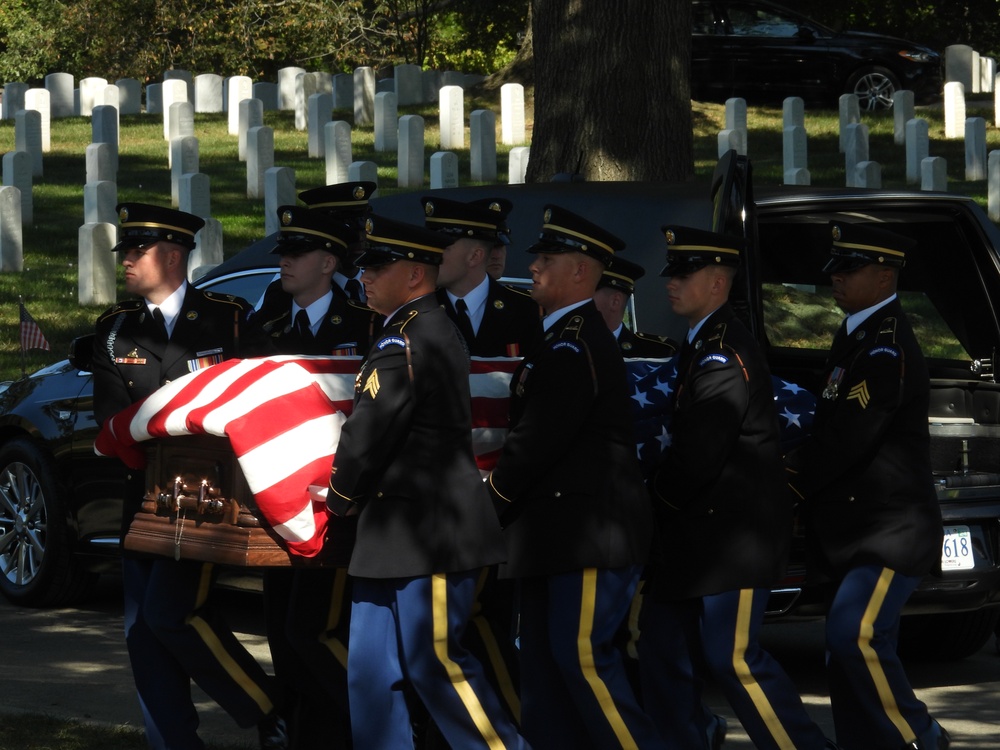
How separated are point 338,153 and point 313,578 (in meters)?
12.8

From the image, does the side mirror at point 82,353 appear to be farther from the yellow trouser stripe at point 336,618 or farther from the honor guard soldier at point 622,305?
the honor guard soldier at point 622,305

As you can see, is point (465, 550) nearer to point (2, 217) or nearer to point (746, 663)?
point (746, 663)

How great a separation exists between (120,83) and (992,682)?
21396mm

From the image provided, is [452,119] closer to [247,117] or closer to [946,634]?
[247,117]

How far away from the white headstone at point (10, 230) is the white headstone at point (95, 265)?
1.20m

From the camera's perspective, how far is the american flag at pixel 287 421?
4758 millimetres

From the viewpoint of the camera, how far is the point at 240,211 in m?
17.3

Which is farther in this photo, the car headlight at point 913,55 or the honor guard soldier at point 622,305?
the car headlight at point 913,55

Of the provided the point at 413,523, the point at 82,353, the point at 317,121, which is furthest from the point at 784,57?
the point at 413,523

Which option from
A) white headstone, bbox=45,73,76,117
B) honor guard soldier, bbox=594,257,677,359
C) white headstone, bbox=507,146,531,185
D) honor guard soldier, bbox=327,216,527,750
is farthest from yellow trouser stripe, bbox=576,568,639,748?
white headstone, bbox=45,73,76,117

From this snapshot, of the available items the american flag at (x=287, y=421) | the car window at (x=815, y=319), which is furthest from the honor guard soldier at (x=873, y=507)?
→ the car window at (x=815, y=319)

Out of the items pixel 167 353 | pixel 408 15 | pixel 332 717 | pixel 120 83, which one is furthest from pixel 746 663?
pixel 408 15

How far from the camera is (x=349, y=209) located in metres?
6.65

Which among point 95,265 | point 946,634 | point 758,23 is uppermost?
point 758,23
